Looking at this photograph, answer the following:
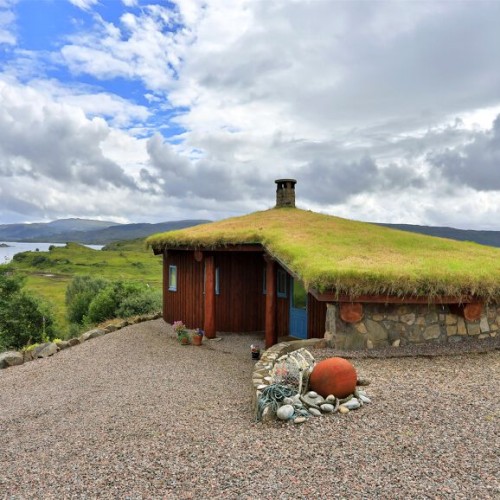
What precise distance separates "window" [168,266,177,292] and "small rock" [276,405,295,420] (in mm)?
10786

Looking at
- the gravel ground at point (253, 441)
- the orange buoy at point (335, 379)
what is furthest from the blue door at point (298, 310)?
the orange buoy at point (335, 379)

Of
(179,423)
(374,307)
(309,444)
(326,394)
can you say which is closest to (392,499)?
(309,444)

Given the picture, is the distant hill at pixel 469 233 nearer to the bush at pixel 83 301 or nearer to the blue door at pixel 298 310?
the bush at pixel 83 301

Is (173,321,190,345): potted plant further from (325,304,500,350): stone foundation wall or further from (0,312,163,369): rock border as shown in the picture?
(325,304,500,350): stone foundation wall

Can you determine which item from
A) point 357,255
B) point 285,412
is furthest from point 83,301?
point 285,412

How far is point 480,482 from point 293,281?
9.20 m

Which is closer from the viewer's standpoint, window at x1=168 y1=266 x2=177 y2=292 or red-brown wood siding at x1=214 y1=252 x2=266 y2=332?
red-brown wood siding at x1=214 y1=252 x2=266 y2=332

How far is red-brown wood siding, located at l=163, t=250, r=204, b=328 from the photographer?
1562 centimetres

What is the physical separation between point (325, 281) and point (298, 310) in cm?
417

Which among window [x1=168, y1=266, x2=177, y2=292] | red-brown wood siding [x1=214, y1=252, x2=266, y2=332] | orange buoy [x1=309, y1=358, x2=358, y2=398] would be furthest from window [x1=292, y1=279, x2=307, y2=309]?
orange buoy [x1=309, y1=358, x2=358, y2=398]

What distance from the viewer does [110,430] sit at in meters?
6.98

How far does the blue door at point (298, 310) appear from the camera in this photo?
43.3 feet

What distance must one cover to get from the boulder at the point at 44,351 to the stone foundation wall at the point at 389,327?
983 cm

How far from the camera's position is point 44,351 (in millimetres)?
14781
